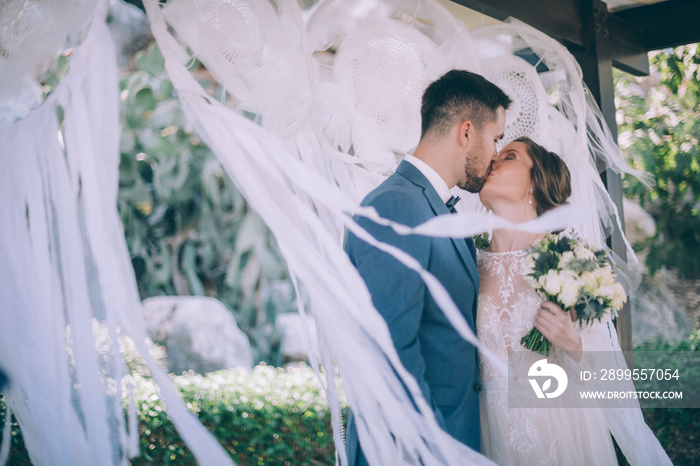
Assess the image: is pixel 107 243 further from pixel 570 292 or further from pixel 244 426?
pixel 244 426

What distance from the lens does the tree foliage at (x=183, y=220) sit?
6531mm

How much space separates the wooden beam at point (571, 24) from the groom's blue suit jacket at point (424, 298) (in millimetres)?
1159

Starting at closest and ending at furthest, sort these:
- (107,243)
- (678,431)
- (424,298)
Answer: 1. (107,243)
2. (424,298)
3. (678,431)

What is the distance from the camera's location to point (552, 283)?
2.14 m

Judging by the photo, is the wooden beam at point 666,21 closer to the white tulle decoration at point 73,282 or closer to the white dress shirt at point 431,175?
the white dress shirt at point 431,175

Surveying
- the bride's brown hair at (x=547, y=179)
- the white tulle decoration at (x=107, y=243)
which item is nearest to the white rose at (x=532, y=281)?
the bride's brown hair at (x=547, y=179)

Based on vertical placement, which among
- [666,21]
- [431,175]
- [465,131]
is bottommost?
[431,175]

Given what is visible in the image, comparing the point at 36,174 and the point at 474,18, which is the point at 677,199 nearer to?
the point at 474,18

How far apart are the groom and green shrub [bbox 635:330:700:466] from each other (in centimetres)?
295

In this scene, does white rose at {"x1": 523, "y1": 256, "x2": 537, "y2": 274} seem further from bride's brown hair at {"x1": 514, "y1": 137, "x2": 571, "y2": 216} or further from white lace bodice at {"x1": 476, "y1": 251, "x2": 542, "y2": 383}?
bride's brown hair at {"x1": 514, "y1": 137, "x2": 571, "y2": 216}

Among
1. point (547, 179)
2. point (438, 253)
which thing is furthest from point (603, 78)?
point (438, 253)

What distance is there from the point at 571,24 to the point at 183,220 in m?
5.56

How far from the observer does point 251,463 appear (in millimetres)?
4156

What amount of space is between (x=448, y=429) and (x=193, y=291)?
5.65 meters
